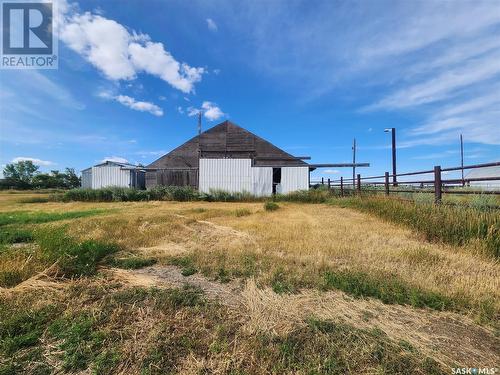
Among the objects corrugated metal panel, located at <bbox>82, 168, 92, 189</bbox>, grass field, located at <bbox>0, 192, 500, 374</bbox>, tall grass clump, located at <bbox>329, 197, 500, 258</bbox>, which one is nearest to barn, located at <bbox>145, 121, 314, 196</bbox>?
corrugated metal panel, located at <bbox>82, 168, 92, 189</bbox>

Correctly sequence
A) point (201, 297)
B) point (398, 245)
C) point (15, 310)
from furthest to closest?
point (398, 245) < point (201, 297) < point (15, 310)

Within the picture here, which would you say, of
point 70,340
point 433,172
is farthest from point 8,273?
point 433,172

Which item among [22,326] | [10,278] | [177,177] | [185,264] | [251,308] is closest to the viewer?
[22,326]

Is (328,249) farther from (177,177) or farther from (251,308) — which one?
(177,177)

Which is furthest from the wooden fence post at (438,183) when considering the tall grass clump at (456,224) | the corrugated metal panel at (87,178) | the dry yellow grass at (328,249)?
the corrugated metal panel at (87,178)

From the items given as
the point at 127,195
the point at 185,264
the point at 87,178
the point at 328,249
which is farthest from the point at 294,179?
the point at 87,178

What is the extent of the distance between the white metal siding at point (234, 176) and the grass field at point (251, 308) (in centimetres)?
1361

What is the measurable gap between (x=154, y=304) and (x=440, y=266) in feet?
12.0

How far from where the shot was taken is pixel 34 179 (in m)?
44.8

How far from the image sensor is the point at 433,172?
19.8ft

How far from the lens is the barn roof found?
2291 cm

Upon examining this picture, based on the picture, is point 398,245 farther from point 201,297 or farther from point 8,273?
point 8,273

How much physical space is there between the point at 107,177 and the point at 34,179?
38.2m

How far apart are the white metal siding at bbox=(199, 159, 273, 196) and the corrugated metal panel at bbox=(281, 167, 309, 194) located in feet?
3.51
